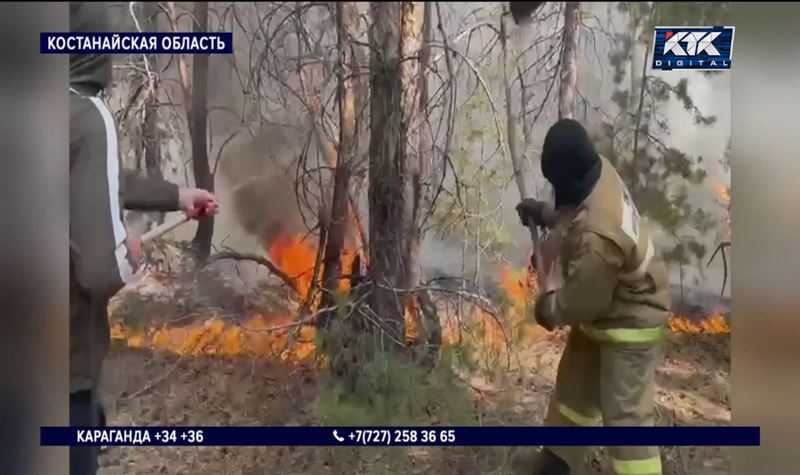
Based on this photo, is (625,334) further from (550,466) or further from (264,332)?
(264,332)

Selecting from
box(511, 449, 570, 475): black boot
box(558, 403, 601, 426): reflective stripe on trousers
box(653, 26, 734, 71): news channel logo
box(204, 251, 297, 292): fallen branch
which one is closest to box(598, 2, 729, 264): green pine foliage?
box(653, 26, 734, 71): news channel logo

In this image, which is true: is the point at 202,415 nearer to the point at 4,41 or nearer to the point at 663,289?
the point at 4,41

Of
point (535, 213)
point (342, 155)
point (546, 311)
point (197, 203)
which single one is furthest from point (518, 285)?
point (197, 203)

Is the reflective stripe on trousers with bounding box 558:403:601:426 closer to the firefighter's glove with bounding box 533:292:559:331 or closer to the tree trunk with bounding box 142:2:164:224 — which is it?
the firefighter's glove with bounding box 533:292:559:331

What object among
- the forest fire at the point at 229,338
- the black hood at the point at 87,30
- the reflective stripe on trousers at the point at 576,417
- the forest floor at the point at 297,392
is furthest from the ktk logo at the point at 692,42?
the black hood at the point at 87,30

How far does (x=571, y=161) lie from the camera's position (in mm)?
2414

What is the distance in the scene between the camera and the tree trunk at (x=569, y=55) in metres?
2.41

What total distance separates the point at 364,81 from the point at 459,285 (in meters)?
0.64

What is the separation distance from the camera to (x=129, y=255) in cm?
243

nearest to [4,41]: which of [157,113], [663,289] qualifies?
[157,113]

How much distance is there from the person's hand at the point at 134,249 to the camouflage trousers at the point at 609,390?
1.24 meters

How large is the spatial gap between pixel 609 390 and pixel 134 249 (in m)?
1.41

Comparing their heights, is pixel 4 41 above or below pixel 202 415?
above

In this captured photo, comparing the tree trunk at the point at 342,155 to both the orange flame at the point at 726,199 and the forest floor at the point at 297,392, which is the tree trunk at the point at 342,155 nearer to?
the forest floor at the point at 297,392
